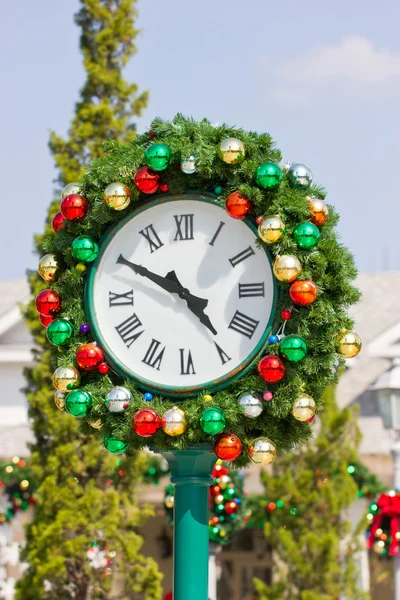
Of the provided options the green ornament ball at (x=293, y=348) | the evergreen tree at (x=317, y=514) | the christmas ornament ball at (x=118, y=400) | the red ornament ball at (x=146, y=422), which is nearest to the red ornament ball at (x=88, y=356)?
the christmas ornament ball at (x=118, y=400)

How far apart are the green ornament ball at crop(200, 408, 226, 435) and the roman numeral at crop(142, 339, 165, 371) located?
0.27 meters

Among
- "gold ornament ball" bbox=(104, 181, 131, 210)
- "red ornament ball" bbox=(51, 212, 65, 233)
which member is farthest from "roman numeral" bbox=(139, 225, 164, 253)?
"red ornament ball" bbox=(51, 212, 65, 233)

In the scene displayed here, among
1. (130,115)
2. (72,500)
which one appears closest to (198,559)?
(72,500)

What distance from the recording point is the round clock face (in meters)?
3.25

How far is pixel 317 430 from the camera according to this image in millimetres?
12172

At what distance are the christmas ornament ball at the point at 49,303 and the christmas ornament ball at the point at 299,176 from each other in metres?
0.93

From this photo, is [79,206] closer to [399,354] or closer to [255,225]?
[255,225]

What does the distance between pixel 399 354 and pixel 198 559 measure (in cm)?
905

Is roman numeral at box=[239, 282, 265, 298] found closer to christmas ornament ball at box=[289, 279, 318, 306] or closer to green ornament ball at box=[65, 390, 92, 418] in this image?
christmas ornament ball at box=[289, 279, 318, 306]

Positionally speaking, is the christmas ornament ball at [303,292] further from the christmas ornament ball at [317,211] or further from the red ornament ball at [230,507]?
the red ornament ball at [230,507]

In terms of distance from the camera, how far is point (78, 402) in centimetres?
325

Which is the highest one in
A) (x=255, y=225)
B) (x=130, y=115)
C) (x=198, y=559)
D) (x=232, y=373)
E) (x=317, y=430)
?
(x=130, y=115)

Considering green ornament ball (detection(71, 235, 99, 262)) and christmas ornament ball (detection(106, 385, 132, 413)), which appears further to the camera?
green ornament ball (detection(71, 235, 99, 262))

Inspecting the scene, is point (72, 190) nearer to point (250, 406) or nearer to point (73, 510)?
point (250, 406)
